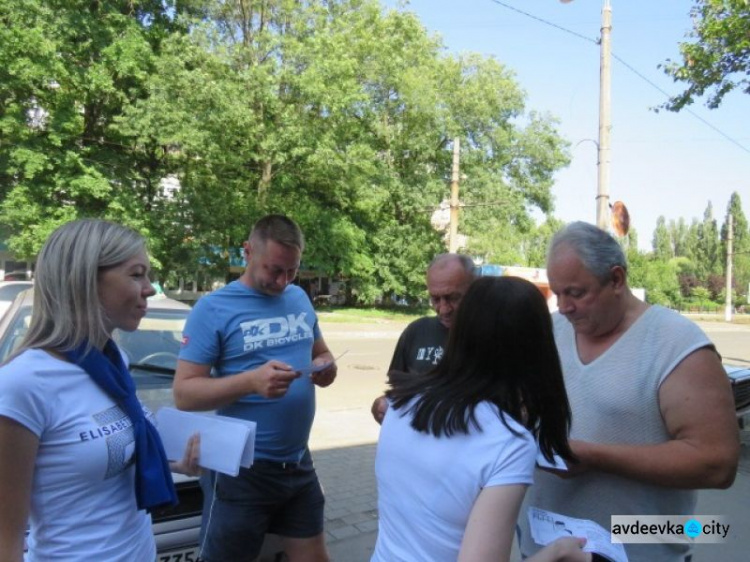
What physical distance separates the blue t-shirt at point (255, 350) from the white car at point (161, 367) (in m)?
0.39

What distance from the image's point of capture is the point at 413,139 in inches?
1147

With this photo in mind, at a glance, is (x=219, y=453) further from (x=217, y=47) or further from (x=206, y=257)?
(x=217, y=47)

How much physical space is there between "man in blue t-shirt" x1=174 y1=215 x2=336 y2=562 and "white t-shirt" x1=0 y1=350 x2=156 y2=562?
724mm

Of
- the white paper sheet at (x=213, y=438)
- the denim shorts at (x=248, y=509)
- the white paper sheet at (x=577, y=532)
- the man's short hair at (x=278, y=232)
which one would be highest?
the man's short hair at (x=278, y=232)

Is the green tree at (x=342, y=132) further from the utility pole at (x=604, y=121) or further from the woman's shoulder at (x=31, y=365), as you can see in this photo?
the woman's shoulder at (x=31, y=365)

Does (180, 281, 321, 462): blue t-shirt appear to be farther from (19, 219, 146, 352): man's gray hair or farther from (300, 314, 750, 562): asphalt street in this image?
(300, 314, 750, 562): asphalt street

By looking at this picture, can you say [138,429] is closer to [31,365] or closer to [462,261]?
[31,365]

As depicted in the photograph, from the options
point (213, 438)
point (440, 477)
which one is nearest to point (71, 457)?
point (213, 438)

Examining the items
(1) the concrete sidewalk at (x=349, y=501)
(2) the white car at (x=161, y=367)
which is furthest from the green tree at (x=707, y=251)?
(2) the white car at (x=161, y=367)

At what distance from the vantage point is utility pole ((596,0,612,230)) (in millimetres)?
9266

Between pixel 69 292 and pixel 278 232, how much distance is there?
3.91 feet

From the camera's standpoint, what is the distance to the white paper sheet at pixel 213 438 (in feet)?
6.57

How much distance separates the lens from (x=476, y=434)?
132 centimetres

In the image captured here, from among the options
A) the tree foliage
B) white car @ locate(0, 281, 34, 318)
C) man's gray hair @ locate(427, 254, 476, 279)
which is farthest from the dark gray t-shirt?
the tree foliage
